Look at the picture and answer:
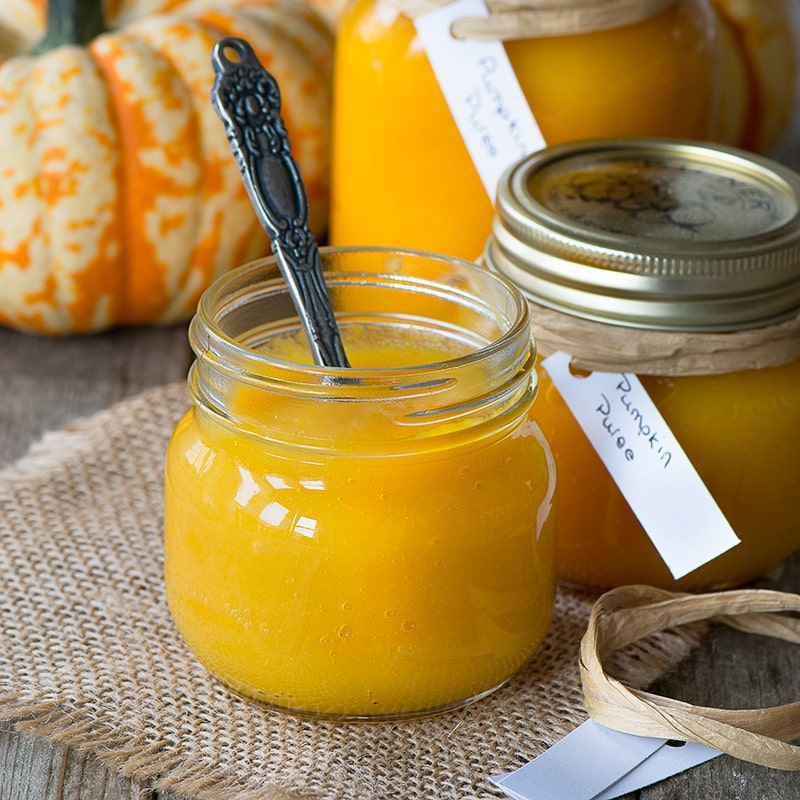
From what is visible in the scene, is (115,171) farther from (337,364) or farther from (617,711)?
(617,711)

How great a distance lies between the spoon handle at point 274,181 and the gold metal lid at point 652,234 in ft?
0.59

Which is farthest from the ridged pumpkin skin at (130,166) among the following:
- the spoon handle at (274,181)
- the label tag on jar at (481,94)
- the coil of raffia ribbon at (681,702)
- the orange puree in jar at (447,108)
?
the coil of raffia ribbon at (681,702)

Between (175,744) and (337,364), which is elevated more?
(337,364)

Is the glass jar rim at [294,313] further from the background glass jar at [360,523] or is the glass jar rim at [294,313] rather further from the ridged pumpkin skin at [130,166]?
the ridged pumpkin skin at [130,166]

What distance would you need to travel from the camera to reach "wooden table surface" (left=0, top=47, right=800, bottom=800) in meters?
0.93

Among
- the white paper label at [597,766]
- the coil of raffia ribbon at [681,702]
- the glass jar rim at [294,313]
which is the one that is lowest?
the white paper label at [597,766]

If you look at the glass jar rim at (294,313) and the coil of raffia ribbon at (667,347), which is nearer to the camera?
the glass jar rim at (294,313)

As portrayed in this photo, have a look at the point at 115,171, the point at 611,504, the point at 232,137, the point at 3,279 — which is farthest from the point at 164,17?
the point at 611,504

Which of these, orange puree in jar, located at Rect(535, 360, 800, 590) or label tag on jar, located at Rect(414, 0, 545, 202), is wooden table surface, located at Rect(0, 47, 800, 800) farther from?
label tag on jar, located at Rect(414, 0, 545, 202)

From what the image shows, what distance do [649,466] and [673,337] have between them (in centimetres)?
11

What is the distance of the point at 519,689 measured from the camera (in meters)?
1.03

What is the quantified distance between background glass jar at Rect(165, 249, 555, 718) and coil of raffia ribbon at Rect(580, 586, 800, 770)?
6 cm

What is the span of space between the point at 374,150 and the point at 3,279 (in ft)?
1.57

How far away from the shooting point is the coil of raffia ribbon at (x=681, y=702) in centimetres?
93
